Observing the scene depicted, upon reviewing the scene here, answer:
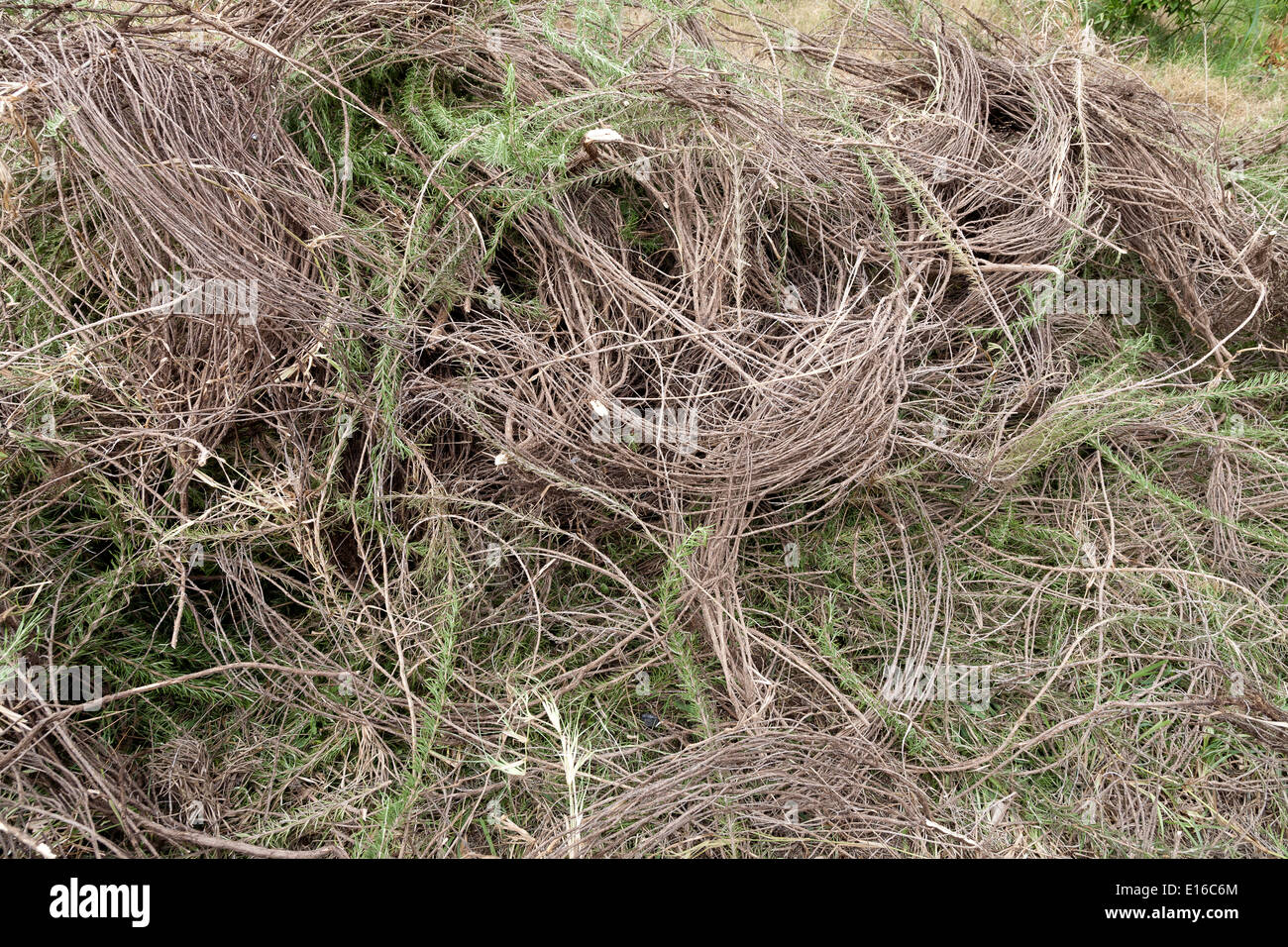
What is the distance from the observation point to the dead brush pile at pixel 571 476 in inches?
77.9

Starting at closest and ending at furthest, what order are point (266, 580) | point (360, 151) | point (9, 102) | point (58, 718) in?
point (58, 718) < point (9, 102) < point (266, 580) < point (360, 151)

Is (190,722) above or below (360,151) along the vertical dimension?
below

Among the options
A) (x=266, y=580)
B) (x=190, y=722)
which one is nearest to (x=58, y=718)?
(x=190, y=722)

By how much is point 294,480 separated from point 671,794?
1.21 metres

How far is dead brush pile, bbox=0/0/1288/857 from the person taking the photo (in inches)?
77.9

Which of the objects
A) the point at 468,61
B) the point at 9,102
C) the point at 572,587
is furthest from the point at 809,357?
the point at 9,102

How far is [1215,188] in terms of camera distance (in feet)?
9.55

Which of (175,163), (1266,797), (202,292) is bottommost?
(1266,797)

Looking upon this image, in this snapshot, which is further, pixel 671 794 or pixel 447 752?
pixel 447 752

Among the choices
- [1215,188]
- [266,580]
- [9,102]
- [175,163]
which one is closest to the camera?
[9,102]

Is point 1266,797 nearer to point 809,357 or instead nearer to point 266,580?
point 809,357

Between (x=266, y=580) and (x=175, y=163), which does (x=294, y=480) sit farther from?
(x=175, y=163)

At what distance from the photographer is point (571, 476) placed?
2.19 metres

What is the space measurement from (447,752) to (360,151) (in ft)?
5.75
